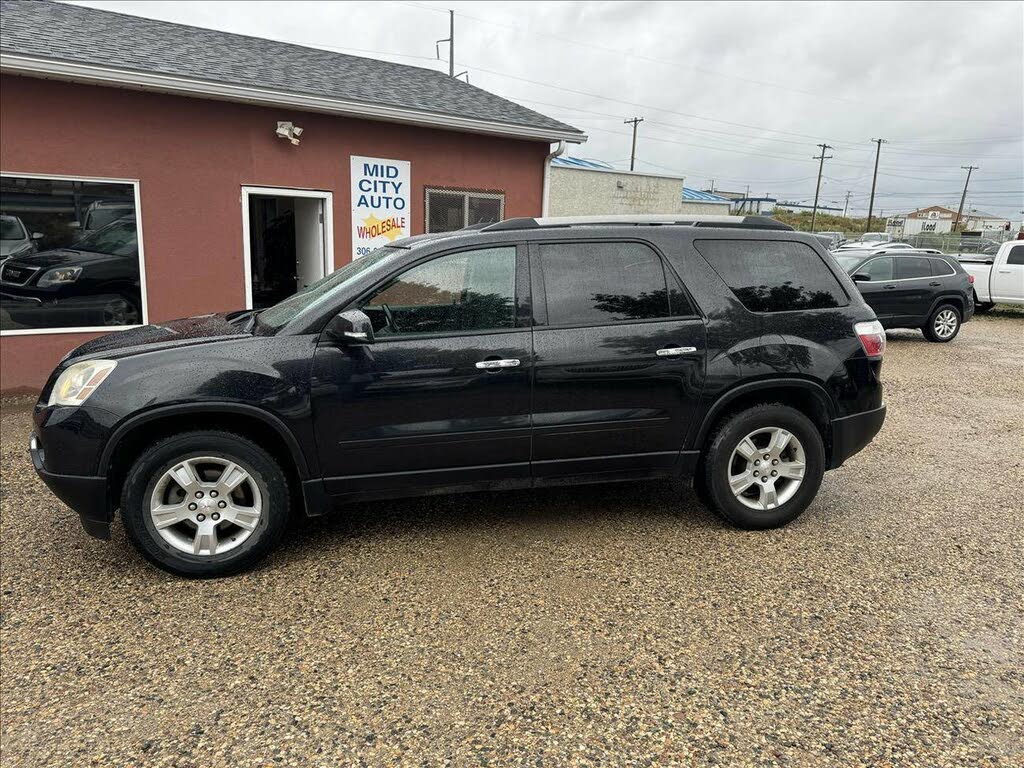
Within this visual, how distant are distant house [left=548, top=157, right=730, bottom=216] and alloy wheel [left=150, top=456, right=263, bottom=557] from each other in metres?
15.5

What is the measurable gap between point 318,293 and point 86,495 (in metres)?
1.55

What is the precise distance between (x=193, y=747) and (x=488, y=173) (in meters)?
8.52

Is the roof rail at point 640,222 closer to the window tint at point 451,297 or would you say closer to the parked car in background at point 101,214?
the window tint at point 451,297

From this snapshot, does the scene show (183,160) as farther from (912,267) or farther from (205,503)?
(912,267)

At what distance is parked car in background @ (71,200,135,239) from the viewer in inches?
285

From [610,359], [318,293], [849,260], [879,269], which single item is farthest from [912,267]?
[318,293]

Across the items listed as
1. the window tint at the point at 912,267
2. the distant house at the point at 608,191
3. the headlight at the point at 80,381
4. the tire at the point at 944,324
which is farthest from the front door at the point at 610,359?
the distant house at the point at 608,191

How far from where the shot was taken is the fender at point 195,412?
10.9 feet

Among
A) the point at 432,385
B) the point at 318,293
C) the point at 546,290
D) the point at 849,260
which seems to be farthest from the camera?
the point at 849,260

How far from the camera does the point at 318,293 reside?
3914 mm

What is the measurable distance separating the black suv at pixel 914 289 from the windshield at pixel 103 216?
11.4 metres

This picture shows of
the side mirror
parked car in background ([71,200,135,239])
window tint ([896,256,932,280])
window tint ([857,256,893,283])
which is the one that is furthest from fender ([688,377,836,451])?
window tint ([896,256,932,280])

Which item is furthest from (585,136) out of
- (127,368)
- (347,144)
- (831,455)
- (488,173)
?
(127,368)

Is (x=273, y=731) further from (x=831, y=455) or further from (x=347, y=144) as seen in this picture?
(x=347, y=144)
